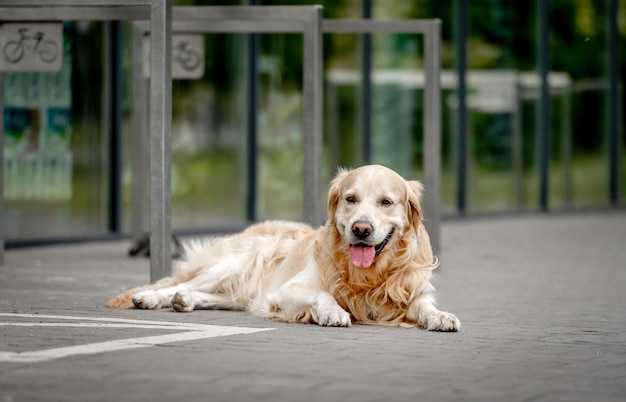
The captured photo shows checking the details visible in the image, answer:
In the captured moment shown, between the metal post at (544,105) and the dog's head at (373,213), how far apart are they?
51.2 feet

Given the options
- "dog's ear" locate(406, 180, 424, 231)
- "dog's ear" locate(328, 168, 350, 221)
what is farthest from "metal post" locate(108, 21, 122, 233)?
"dog's ear" locate(406, 180, 424, 231)

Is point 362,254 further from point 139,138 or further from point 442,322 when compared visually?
point 139,138

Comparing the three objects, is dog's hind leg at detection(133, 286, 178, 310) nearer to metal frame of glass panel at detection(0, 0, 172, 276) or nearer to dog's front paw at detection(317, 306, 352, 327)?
metal frame of glass panel at detection(0, 0, 172, 276)

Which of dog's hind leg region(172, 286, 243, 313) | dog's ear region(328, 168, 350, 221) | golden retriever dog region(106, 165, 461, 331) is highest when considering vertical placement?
dog's ear region(328, 168, 350, 221)

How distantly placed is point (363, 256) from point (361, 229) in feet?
0.62

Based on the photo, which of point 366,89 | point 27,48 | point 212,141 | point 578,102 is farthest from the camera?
point 578,102

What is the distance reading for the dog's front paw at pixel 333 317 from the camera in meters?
8.32

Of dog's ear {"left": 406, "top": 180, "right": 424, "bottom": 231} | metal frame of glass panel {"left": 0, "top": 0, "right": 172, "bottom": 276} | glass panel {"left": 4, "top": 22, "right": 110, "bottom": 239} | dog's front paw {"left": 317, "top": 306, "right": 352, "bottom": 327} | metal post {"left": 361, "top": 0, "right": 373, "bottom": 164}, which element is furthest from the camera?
metal post {"left": 361, "top": 0, "right": 373, "bottom": 164}

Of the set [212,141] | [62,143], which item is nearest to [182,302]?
[62,143]

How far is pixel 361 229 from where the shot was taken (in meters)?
8.28

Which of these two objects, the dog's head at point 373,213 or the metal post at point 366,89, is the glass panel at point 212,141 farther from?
the dog's head at point 373,213

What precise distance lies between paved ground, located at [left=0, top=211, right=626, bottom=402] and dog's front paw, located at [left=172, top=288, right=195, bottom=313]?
0.08m

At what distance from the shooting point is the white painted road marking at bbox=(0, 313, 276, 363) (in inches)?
265

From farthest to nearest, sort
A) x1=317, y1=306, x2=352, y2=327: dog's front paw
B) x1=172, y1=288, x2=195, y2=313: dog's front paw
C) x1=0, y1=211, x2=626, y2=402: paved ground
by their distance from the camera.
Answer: x1=172, y1=288, x2=195, y2=313: dog's front paw
x1=317, y1=306, x2=352, y2=327: dog's front paw
x1=0, y1=211, x2=626, y2=402: paved ground
